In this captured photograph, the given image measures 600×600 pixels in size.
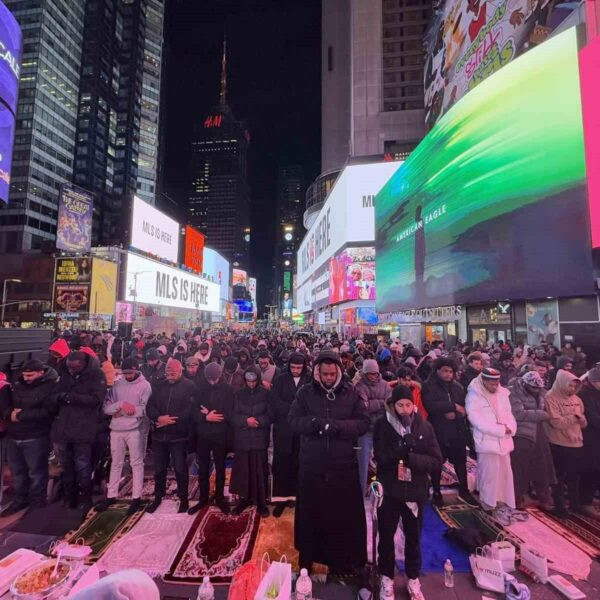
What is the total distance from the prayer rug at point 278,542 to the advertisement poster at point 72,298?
41.2 metres

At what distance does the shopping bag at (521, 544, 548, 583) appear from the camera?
11.7ft

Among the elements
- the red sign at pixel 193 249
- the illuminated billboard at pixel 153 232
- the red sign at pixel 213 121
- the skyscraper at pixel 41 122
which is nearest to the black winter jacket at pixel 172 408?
the illuminated billboard at pixel 153 232

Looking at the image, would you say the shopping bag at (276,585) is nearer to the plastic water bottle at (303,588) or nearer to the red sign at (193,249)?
the plastic water bottle at (303,588)

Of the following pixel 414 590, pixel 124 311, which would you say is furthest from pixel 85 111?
Answer: pixel 414 590

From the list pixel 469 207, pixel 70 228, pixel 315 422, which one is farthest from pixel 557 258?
pixel 70 228

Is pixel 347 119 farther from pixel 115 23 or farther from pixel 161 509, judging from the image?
pixel 161 509

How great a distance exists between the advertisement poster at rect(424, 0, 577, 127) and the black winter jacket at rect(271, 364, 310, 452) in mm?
23056

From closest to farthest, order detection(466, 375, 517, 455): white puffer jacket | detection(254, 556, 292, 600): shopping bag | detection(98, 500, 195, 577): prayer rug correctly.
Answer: detection(254, 556, 292, 600): shopping bag < detection(98, 500, 195, 577): prayer rug < detection(466, 375, 517, 455): white puffer jacket

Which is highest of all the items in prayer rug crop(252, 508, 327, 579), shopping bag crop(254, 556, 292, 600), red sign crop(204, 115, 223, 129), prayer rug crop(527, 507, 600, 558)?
red sign crop(204, 115, 223, 129)

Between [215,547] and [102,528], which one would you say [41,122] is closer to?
[102,528]

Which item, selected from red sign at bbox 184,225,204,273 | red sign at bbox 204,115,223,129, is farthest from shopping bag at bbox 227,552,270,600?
red sign at bbox 204,115,223,129

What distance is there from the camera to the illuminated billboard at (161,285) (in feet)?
105

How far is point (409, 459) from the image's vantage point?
10.8ft

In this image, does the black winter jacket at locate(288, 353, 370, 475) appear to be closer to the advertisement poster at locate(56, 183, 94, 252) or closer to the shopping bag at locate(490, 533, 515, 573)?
the shopping bag at locate(490, 533, 515, 573)
